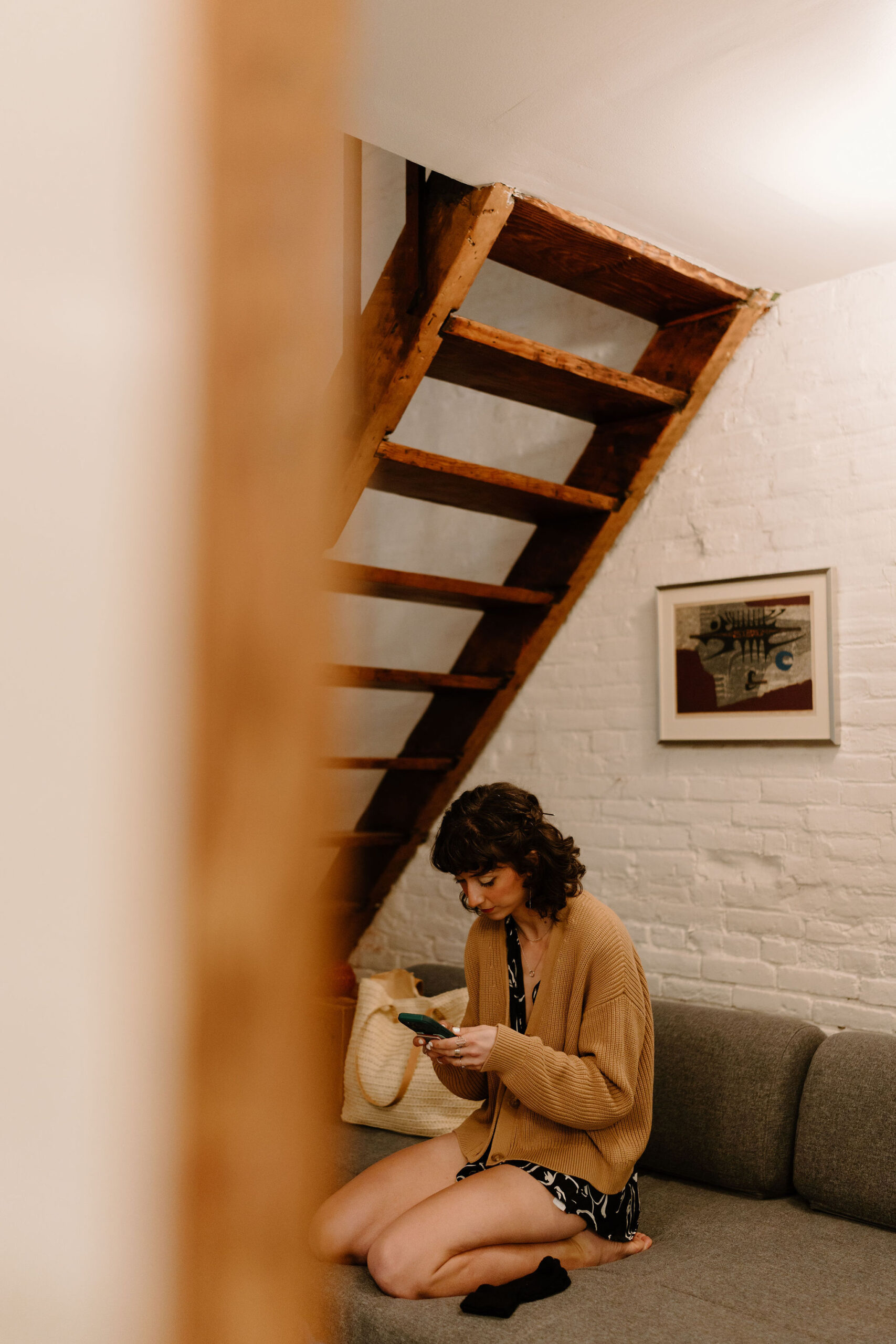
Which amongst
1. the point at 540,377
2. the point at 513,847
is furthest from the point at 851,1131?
the point at 540,377

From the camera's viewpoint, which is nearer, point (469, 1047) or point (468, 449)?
point (469, 1047)

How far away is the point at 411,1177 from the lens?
2.43 m

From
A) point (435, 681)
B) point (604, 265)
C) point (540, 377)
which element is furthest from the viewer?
point (435, 681)

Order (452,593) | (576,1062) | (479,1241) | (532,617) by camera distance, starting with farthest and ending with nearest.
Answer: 1. (532,617)
2. (452,593)
3. (576,1062)
4. (479,1241)

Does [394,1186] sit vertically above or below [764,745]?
below

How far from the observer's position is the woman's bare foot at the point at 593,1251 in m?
2.19

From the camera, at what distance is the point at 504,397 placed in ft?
10.1

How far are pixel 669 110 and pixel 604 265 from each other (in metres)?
0.69

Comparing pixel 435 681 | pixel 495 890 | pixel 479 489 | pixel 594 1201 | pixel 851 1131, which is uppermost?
pixel 479 489

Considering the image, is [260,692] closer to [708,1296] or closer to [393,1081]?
[708,1296]

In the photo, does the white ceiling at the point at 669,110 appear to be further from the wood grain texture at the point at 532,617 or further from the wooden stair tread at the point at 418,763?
the wooden stair tread at the point at 418,763

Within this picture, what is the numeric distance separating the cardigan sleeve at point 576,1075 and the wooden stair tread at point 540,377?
1601 mm

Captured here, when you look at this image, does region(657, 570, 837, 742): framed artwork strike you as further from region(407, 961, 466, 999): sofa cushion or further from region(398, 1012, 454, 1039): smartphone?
region(398, 1012, 454, 1039): smartphone

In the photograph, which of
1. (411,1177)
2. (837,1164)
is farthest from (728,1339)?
(411,1177)
